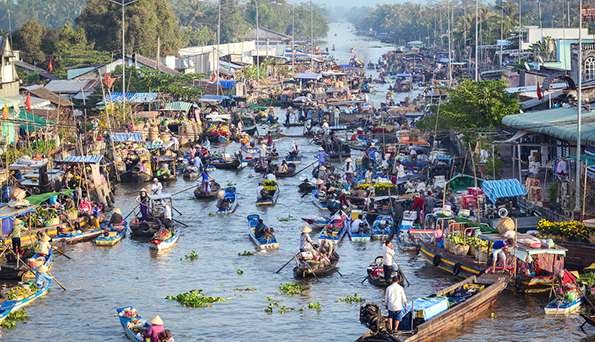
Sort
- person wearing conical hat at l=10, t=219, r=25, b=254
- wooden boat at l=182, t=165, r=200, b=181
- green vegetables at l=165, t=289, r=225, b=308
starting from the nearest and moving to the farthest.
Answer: green vegetables at l=165, t=289, r=225, b=308 < person wearing conical hat at l=10, t=219, r=25, b=254 < wooden boat at l=182, t=165, r=200, b=181

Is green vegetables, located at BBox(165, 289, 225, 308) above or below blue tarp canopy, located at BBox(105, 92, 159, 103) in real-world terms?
below

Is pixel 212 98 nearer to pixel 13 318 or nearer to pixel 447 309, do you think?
pixel 13 318

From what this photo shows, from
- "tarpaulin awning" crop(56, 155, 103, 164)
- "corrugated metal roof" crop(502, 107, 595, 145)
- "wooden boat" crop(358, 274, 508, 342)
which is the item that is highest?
"corrugated metal roof" crop(502, 107, 595, 145)

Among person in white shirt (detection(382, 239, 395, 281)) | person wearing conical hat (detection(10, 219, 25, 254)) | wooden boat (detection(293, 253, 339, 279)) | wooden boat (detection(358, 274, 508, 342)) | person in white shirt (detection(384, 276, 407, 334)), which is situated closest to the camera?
wooden boat (detection(358, 274, 508, 342))

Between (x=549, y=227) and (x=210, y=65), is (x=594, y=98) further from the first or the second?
(x=210, y=65)

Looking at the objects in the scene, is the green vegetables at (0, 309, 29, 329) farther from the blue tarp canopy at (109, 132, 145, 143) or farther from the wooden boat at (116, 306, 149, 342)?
A: the blue tarp canopy at (109, 132, 145, 143)

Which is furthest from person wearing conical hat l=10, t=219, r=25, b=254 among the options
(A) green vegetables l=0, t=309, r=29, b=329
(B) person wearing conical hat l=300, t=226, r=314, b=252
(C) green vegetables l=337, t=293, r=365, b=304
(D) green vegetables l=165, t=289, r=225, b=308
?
(C) green vegetables l=337, t=293, r=365, b=304

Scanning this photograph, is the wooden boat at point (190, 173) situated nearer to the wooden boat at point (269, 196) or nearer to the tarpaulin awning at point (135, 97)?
the wooden boat at point (269, 196)
